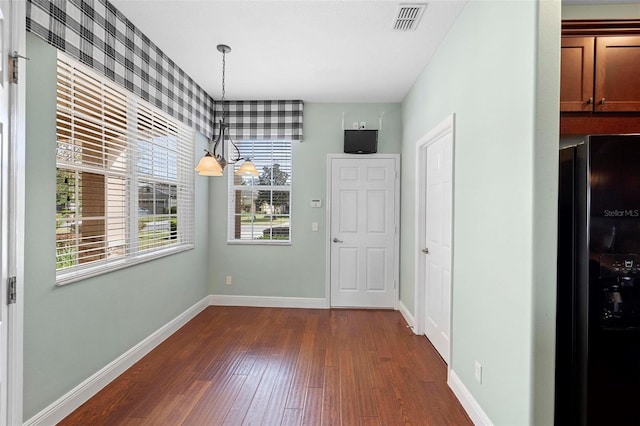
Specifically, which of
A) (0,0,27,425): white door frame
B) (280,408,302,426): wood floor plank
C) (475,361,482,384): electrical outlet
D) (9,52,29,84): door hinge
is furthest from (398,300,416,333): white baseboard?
(9,52,29,84): door hinge

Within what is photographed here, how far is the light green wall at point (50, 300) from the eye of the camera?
1.81 meters

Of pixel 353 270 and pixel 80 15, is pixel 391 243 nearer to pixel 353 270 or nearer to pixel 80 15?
pixel 353 270

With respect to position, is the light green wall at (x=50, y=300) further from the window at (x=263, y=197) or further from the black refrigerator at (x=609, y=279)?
the black refrigerator at (x=609, y=279)

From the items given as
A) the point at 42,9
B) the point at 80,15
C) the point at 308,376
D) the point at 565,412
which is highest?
the point at 80,15

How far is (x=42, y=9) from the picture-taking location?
71.8 inches

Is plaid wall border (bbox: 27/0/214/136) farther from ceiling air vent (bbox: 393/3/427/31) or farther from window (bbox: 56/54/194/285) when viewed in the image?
ceiling air vent (bbox: 393/3/427/31)

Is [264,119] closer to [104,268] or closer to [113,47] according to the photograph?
[113,47]

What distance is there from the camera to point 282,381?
2.52m

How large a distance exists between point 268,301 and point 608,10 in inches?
163

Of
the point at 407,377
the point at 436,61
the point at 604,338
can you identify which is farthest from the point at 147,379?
the point at 436,61

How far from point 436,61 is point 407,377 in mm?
2612

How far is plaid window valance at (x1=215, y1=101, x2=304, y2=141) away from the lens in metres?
4.27

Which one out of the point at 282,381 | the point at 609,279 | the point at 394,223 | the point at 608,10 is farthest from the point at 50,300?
the point at 608,10

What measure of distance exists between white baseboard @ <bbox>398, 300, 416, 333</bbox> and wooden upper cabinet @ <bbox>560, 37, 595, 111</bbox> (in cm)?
245
